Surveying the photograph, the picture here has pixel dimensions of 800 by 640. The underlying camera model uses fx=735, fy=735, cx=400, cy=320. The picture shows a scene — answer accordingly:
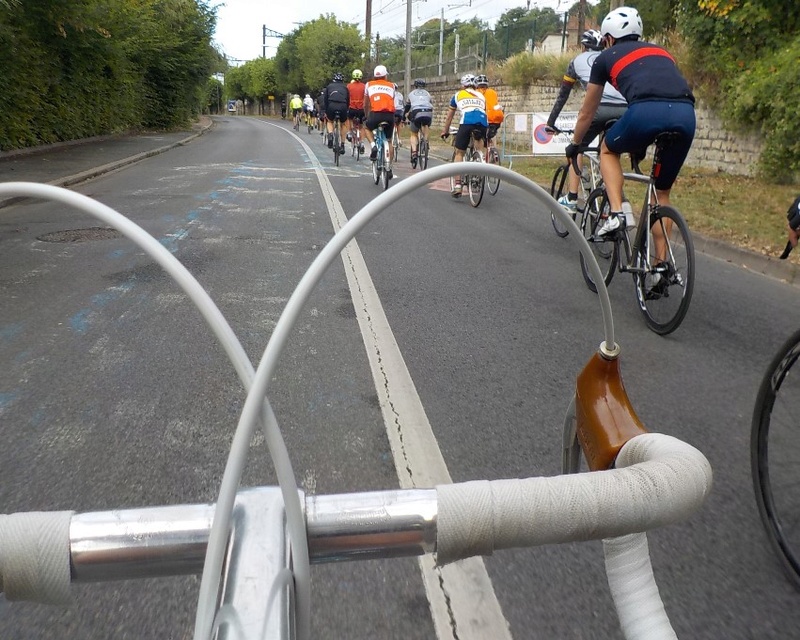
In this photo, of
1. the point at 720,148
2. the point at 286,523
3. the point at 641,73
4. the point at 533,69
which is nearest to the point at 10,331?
the point at 641,73

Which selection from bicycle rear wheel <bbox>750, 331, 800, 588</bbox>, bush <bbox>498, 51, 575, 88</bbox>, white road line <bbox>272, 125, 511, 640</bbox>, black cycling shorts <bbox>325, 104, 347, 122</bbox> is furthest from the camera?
bush <bbox>498, 51, 575, 88</bbox>

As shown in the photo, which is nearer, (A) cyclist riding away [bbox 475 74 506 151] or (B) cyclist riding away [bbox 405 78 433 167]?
(A) cyclist riding away [bbox 475 74 506 151]

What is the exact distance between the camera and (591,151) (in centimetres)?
774

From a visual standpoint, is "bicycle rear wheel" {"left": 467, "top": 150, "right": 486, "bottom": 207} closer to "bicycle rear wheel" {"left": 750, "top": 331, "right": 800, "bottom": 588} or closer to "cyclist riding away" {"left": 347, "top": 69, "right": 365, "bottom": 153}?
"cyclist riding away" {"left": 347, "top": 69, "right": 365, "bottom": 153}

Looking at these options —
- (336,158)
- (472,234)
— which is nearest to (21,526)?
(472,234)

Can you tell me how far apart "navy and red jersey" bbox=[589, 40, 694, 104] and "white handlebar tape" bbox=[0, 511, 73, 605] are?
16.8ft

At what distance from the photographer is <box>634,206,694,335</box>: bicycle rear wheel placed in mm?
5102

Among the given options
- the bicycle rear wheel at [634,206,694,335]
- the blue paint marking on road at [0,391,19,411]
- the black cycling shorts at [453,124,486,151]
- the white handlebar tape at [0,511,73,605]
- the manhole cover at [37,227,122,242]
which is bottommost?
the manhole cover at [37,227,122,242]

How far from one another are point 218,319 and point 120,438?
2968 millimetres

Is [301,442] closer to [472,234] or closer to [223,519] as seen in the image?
[223,519]

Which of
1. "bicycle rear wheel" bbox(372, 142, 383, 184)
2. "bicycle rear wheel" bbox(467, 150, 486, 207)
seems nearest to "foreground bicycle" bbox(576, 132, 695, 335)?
"bicycle rear wheel" bbox(467, 150, 486, 207)

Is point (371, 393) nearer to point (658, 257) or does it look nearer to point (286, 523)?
point (658, 257)

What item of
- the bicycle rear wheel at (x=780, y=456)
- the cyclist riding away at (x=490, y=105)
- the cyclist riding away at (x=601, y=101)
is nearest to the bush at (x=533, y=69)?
the cyclist riding away at (x=490, y=105)

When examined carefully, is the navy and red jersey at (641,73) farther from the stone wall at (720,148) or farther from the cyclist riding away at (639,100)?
the stone wall at (720,148)
